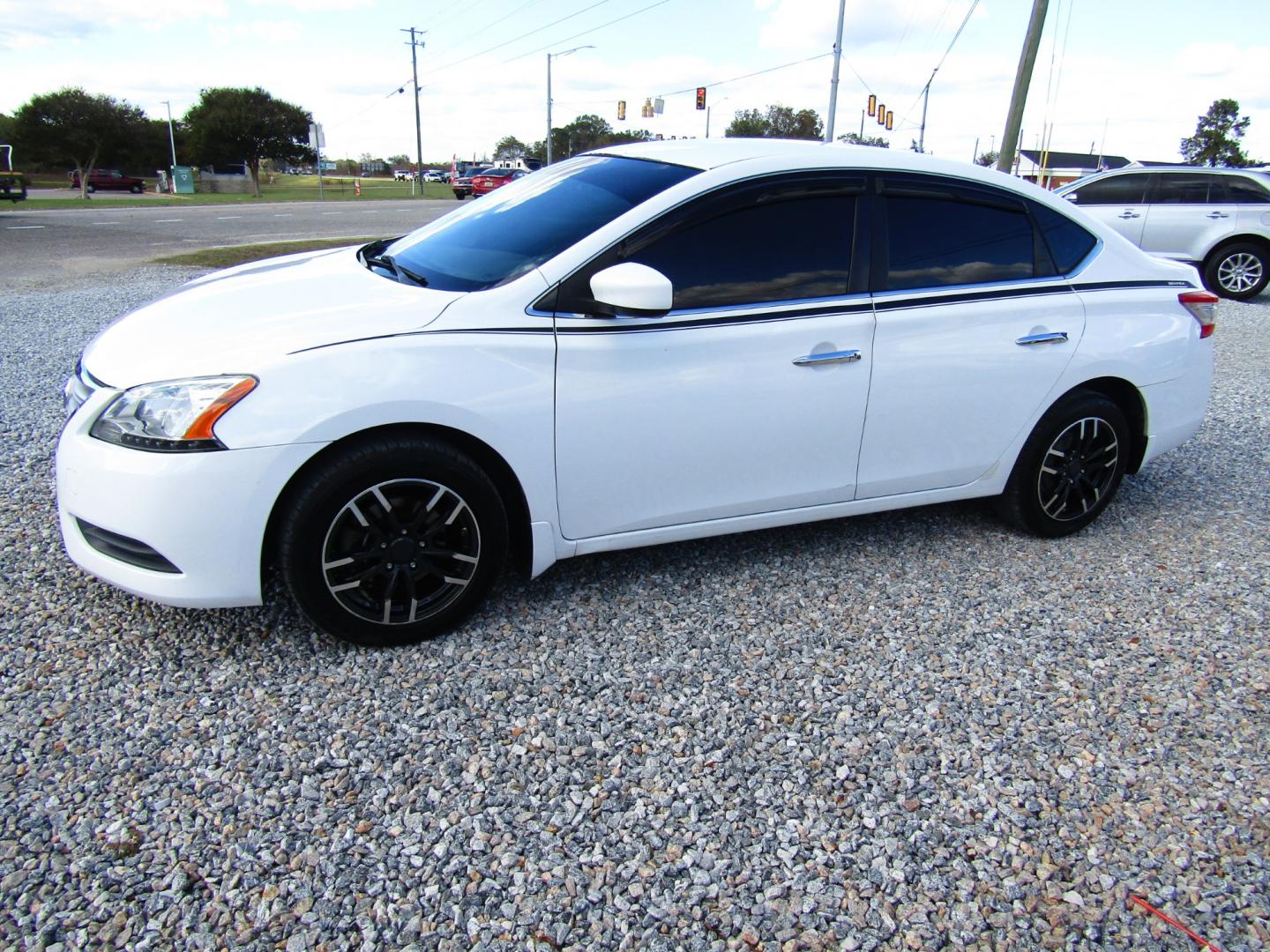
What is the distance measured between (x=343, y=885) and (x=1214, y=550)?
13.0 feet

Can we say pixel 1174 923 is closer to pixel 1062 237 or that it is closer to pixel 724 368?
pixel 724 368

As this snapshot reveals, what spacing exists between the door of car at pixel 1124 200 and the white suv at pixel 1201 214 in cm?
1

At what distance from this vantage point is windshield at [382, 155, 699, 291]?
3166mm

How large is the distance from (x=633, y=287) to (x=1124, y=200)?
11697 millimetres

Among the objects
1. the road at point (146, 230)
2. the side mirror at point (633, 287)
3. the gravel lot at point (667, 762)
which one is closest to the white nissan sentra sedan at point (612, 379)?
the side mirror at point (633, 287)

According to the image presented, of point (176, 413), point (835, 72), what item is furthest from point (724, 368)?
point (835, 72)

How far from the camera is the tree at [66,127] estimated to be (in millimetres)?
46719

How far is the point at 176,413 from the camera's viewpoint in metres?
2.67

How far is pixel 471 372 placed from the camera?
2.88 meters

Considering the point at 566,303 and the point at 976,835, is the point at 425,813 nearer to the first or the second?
the point at 976,835

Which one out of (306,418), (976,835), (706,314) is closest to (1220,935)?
(976,835)

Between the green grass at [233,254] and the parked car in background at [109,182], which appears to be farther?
the parked car in background at [109,182]

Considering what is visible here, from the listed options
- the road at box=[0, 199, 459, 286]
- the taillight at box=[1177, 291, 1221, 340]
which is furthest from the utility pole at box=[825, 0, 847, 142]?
the taillight at box=[1177, 291, 1221, 340]

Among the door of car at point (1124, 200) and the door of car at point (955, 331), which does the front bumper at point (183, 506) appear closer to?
the door of car at point (955, 331)
